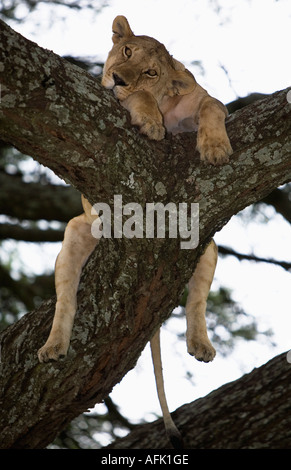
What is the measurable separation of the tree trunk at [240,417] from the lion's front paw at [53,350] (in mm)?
804

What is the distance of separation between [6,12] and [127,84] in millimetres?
2233

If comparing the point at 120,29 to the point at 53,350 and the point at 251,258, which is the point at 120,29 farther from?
the point at 251,258

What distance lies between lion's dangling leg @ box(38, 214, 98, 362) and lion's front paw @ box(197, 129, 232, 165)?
1013 millimetres

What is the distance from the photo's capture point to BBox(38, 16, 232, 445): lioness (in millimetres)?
3340

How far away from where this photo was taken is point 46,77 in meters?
2.62

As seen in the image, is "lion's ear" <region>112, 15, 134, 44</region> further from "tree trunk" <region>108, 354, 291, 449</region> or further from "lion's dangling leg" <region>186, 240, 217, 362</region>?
"tree trunk" <region>108, 354, 291, 449</region>

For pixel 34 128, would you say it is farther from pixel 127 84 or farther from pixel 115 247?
pixel 127 84

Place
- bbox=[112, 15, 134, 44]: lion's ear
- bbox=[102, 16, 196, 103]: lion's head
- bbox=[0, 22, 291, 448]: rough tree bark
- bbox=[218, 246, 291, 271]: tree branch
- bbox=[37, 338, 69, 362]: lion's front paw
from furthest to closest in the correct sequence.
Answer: bbox=[218, 246, 291, 271]: tree branch < bbox=[112, 15, 134, 44]: lion's ear < bbox=[102, 16, 196, 103]: lion's head < bbox=[37, 338, 69, 362]: lion's front paw < bbox=[0, 22, 291, 448]: rough tree bark

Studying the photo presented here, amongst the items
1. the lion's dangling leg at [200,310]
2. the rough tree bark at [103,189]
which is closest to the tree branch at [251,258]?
the lion's dangling leg at [200,310]

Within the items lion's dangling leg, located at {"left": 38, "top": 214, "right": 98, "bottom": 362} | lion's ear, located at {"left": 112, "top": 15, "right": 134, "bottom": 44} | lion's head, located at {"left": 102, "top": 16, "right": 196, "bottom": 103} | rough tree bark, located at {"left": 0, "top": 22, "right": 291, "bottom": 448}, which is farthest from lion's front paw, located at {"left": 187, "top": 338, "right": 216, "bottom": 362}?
lion's ear, located at {"left": 112, "top": 15, "right": 134, "bottom": 44}

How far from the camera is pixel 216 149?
116 inches

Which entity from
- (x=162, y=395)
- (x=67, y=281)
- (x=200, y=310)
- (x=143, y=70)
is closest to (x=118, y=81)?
(x=143, y=70)

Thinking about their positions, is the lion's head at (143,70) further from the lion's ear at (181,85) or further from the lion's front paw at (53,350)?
the lion's front paw at (53,350)
